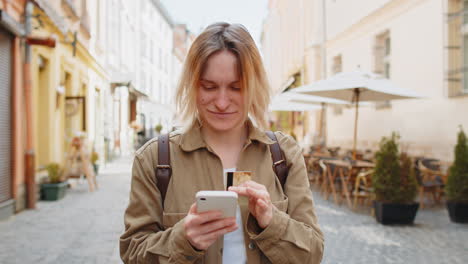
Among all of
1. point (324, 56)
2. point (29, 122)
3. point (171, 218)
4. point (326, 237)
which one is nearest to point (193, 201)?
point (171, 218)

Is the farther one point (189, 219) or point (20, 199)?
point (20, 199)

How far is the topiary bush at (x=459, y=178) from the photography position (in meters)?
6.80

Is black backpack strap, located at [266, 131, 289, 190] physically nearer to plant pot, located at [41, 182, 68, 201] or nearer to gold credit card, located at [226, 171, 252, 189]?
gold credit card, located at [226, 171, 252, 189]

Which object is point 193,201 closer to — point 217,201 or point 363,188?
point 217,201

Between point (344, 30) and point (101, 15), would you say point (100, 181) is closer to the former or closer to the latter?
point (101, 15)

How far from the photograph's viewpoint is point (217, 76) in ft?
5.33

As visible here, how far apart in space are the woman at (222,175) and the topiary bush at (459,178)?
19.5ft

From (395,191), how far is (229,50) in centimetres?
557

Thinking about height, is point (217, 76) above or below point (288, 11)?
below

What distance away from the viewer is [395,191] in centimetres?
657

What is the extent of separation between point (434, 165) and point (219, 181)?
811 cm

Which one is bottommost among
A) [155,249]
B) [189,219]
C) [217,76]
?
[155,249]

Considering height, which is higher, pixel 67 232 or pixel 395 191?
pixel 395 191

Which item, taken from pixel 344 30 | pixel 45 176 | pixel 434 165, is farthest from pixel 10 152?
pixel 344 30
